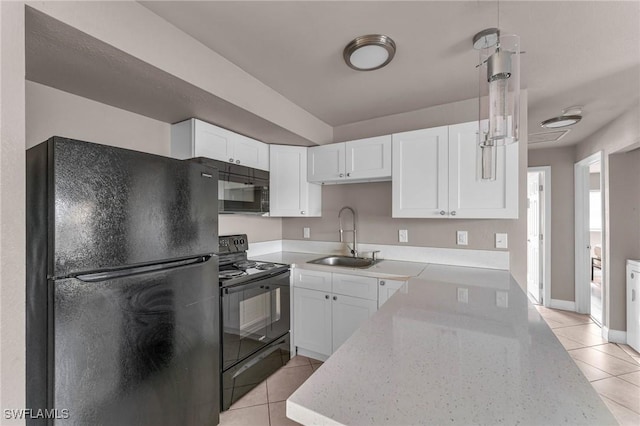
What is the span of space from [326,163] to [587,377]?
10.1 feet

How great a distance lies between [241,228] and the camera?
8.92 ft

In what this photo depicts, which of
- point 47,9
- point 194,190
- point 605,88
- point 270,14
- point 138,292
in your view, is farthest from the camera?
point 605,88

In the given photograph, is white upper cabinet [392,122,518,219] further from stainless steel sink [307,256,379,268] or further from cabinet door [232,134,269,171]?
cabinet door [232,134,269,171]

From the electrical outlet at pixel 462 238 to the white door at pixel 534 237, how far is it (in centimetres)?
241

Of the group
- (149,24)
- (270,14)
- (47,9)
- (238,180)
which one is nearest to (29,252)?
(47,9)

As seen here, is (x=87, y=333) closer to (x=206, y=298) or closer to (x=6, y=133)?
(x=206, y=298)

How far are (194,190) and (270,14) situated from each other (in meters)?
1.00

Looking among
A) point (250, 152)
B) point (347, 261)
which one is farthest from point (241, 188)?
point (347, 261)

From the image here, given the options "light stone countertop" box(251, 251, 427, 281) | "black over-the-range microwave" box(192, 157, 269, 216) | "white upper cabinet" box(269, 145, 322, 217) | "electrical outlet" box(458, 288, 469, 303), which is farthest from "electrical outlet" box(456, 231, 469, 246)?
"black over-the-range microwave" box(192, 157, 269, 216)

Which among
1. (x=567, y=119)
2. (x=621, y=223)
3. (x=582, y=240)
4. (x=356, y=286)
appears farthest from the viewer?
(x=582, y=240)

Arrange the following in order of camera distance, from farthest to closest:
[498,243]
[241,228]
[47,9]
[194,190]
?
[241,228], [498,243], [194,190], [47,9]

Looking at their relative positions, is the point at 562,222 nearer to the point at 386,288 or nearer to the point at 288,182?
the point at 386,288

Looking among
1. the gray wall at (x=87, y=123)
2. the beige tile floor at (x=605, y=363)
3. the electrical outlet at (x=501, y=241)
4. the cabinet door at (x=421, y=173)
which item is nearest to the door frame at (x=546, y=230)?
the beige tile floor at (x=605, y=363)

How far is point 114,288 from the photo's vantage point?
1180mm
